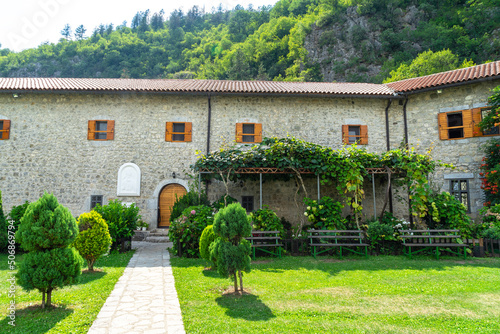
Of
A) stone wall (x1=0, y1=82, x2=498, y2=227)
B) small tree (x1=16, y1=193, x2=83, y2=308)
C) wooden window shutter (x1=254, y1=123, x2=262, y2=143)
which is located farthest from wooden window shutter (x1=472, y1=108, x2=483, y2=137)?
small tree (x1=16, y1=193, x2=83, y2=308)

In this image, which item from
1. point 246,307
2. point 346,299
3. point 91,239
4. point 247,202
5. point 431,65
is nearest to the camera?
point 246,307

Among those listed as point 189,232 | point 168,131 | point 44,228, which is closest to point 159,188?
point 168,131

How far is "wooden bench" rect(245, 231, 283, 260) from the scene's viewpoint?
8.24 m

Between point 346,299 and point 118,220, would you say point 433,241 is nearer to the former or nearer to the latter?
point 346,299

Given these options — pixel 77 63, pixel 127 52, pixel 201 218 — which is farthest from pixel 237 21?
pixel 201 218

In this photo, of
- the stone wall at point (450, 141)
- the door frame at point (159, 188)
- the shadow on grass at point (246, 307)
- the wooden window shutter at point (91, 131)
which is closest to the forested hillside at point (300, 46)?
the stone wall at point (450, 141)

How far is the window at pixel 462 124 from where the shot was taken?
1111 centimetres

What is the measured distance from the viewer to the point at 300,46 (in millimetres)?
44312

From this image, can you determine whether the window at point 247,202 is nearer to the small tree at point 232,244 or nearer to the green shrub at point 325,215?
the green shrub at point 325,215

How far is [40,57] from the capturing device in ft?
126

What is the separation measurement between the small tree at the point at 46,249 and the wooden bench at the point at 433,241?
806 centimetres

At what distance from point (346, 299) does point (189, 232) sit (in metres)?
4.72

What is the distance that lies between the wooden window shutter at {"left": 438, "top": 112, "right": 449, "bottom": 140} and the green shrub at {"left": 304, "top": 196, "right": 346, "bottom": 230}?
569cm

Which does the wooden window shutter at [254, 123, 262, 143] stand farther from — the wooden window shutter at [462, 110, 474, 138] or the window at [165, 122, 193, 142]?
the wooden window shutter at [462, 110, 474, 138]
